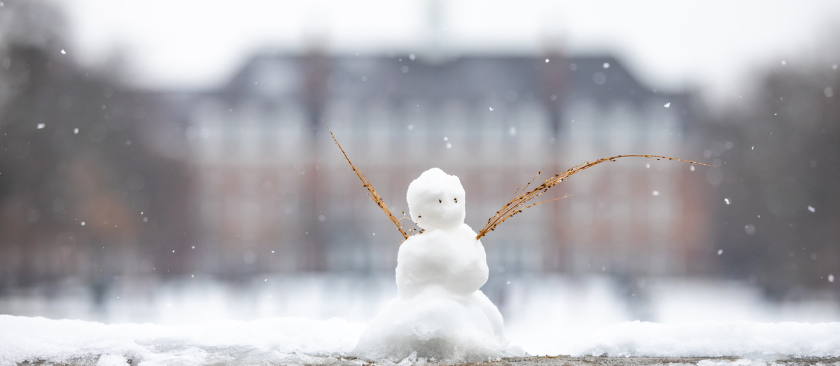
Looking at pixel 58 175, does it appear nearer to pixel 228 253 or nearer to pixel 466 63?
pixel 228 253

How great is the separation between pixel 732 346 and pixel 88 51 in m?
19.6

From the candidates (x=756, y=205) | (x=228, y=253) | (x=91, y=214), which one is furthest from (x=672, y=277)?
(x=91, y=214)

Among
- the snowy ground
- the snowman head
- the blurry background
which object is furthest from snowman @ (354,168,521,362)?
the blurry background

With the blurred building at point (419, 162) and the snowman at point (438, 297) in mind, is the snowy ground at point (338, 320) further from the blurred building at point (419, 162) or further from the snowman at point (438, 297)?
the blurred building at point (419, 162)

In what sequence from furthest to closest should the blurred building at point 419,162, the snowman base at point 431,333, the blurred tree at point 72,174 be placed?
1. the blurred building at point 419,162
2. the blurred tree at point 72,174
3. the snowman base at point 431,333

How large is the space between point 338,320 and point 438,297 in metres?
1.16

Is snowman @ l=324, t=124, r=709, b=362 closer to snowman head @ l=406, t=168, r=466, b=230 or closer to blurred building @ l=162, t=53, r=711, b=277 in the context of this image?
snowman head @ l=406, t=168, r=466, b=230

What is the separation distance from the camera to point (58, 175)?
17.6 metres

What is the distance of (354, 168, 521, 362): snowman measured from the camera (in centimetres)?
283

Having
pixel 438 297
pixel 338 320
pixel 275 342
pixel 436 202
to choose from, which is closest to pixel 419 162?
pixel 338 320

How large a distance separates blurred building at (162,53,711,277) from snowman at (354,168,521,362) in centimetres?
2300

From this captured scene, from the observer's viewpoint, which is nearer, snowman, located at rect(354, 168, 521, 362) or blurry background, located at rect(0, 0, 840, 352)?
snowman, located at rect(354, 168, 521, 362)

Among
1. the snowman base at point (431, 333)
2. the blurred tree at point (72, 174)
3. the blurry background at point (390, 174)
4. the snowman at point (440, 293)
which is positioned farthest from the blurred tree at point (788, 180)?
the blurred tree at point (72, 174)

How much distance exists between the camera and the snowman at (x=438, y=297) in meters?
2.83
